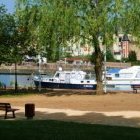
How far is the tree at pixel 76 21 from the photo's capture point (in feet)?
123

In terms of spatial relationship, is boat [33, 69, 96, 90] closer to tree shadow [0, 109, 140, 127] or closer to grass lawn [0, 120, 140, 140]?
tree shadow [0, 109, 140, 127]

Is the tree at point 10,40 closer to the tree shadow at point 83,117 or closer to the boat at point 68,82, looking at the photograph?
the tree shadow at point 83,117

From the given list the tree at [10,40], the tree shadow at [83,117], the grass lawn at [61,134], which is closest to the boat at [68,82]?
the tree at [10,40]

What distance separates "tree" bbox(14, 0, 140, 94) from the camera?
3762 centimetres

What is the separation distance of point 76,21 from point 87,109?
374 inches

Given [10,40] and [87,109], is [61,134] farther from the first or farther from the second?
[10,40]

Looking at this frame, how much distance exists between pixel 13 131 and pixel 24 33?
92.4 feet

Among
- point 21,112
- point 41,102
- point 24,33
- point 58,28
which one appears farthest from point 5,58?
point 21,112

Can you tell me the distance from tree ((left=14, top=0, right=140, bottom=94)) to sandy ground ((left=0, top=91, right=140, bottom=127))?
391cm

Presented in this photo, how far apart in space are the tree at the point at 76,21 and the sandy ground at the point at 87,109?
3.91 meters

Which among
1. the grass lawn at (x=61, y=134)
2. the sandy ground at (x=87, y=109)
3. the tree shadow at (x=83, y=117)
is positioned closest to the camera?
the grass lawn at (x=61, y=134)

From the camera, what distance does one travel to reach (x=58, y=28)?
37.9 m

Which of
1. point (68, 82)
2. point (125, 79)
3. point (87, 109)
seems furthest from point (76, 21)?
point (125, 79)

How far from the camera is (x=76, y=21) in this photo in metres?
37.7
